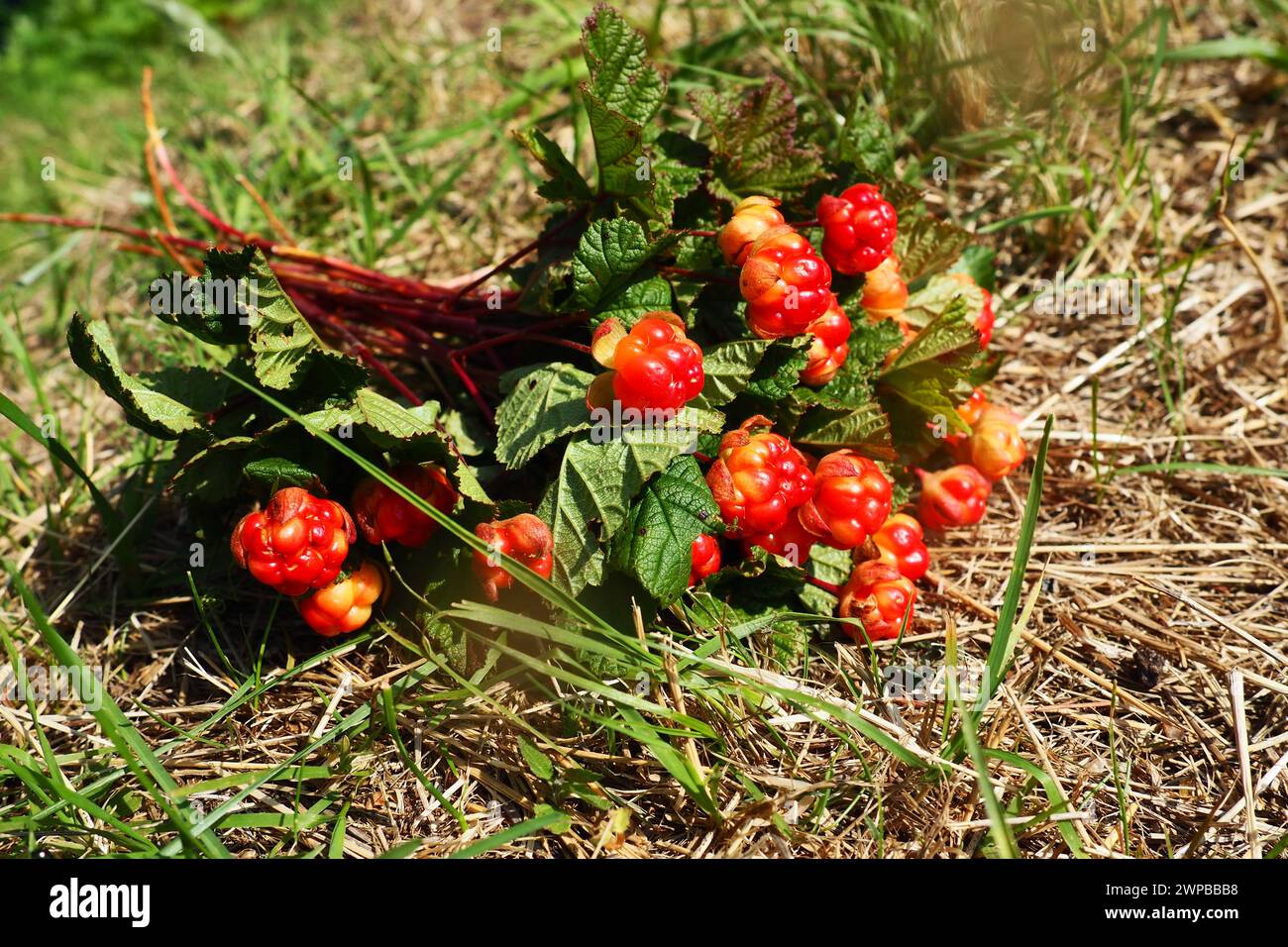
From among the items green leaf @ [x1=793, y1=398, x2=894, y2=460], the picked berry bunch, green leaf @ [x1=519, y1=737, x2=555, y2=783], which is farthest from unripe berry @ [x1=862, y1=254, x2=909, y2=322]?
green leaf @ [x1=519, y1=737, x2=555, y2=783]

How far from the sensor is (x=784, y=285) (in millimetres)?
1971

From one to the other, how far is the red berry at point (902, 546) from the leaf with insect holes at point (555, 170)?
3.35ft

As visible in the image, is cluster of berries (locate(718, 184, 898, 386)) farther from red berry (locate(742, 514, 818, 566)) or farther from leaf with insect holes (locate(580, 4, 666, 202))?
red berry (locate(742, 514, 818, 566))

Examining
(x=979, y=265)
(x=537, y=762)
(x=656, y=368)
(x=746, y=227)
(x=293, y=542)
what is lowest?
(x=537, y=762)

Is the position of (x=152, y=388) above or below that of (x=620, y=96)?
below

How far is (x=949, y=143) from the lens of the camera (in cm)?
314

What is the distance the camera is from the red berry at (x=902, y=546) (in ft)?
7.47

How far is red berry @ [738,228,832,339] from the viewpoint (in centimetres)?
197

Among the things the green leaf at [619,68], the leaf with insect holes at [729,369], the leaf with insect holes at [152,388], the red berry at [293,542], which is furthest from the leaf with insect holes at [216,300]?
the leaf with insect holes at [729,369]

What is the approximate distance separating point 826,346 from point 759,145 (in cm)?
51

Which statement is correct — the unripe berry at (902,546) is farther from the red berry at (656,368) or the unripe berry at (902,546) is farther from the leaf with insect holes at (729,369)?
the red berry at (656,368)

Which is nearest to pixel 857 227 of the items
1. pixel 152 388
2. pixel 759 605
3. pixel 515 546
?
pixel 759 605

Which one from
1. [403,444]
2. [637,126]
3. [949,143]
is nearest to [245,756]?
[403,444]

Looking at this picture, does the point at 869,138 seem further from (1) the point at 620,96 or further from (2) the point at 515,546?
(2) the point at 515,546
